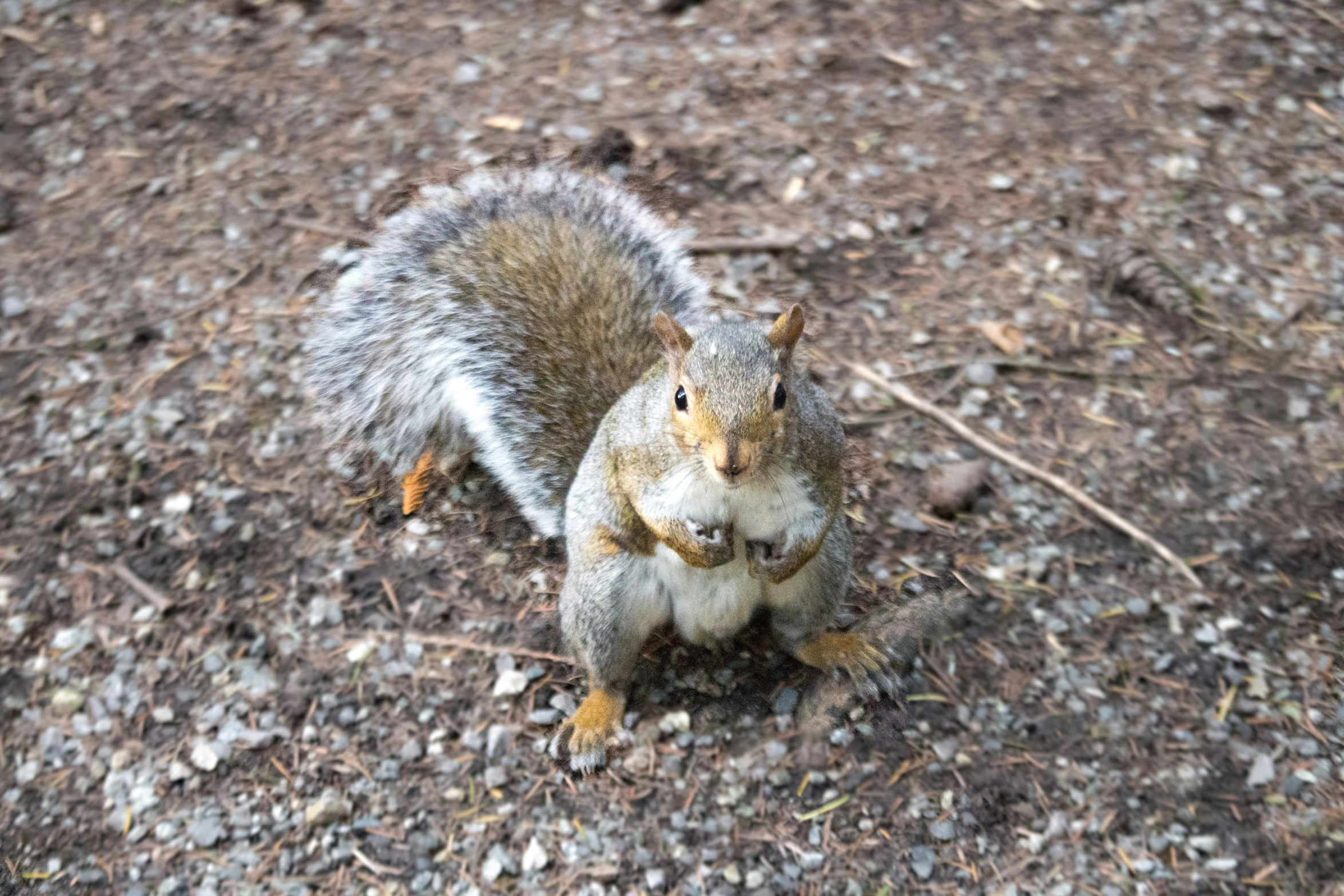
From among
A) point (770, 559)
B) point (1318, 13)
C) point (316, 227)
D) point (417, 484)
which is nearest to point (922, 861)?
point (770, 559)

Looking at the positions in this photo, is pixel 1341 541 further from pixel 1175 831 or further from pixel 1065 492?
pixel 1175 831

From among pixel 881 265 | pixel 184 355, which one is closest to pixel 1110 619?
pixel 881 265

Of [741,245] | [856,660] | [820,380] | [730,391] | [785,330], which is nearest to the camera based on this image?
[730,391]

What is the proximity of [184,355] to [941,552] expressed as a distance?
1811 millimetres

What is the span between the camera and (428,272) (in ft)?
7.09

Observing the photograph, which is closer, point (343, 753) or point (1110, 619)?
point (343, 753)

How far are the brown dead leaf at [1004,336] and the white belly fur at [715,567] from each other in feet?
3.44

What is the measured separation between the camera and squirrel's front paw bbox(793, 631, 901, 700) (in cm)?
202

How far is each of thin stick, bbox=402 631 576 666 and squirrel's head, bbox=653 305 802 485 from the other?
2.22ft

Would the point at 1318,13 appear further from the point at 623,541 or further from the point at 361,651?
the point at 361,651

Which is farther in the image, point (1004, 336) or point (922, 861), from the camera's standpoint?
point (1004, 336)

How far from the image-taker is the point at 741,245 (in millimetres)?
2807

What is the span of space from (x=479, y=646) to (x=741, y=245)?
1.24 m

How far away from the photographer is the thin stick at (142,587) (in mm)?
2219
